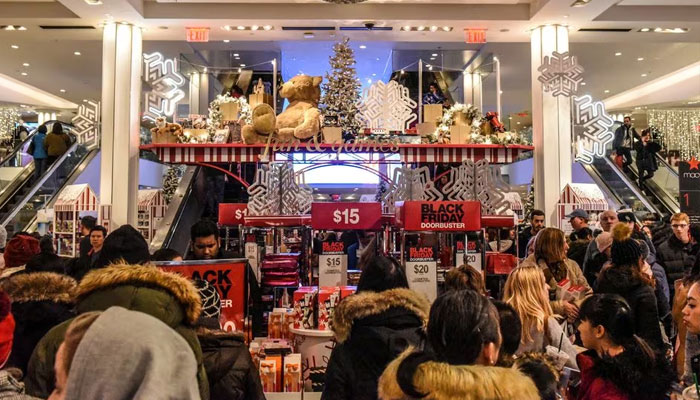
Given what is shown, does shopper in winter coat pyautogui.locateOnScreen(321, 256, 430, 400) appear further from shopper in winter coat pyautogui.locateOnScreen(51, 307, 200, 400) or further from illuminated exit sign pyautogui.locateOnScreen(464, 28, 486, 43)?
illuminated exit sign pyautogui.locateOnScreen(464, 28, 486, 43)

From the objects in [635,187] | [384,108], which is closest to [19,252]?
[384,108]

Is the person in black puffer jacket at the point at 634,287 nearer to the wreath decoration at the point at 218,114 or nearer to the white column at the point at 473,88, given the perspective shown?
the wreath decoration at the point at 218,114

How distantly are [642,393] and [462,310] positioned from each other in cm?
94

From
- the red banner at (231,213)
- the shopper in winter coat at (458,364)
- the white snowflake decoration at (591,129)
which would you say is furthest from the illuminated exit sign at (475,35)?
the shopper in winter coat at (458,364)

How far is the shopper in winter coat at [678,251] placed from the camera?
6355 millimetres

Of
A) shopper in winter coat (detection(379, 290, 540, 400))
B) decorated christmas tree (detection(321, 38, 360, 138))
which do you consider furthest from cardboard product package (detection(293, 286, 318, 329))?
decorated christmas tree (detection(321, 38, 360, 138))

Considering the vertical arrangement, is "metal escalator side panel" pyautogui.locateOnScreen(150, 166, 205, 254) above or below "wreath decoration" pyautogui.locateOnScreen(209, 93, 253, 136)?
below

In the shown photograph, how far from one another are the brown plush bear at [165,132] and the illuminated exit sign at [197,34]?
1.58 m

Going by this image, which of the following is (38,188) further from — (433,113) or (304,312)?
(304,312)

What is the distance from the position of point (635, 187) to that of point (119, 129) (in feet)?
32.3

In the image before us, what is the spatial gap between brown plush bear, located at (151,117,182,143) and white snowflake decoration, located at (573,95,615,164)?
621cm

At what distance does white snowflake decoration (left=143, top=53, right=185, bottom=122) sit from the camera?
9.64 meters

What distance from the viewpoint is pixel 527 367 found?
7.20ft

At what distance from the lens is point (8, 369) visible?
1997mm
